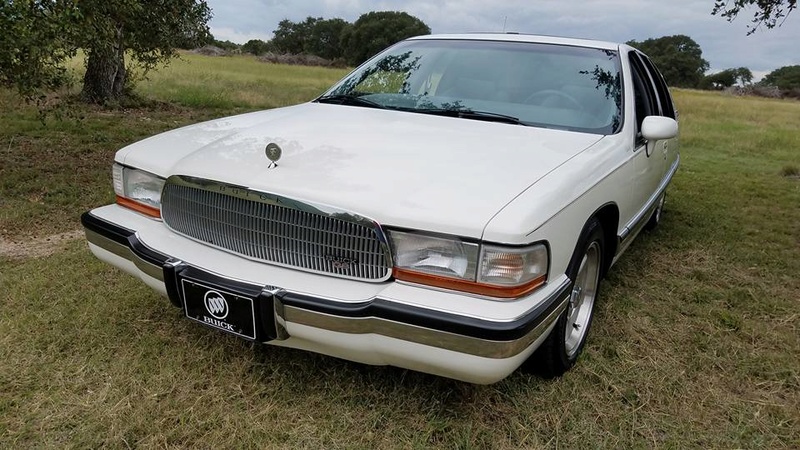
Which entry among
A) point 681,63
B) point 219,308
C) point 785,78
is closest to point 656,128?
point 219,308

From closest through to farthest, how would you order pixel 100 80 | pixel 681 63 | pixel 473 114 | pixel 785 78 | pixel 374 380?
pixel 374 380, pixel 473 114, pixel 100 80, pixel 785 78, pixel 681 63

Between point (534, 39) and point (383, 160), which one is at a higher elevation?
point (534, 39)

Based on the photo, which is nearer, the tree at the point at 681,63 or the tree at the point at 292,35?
the tree at the point at 681,63

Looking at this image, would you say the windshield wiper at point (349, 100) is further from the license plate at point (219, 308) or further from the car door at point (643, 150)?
the license plate at point (219, 308)

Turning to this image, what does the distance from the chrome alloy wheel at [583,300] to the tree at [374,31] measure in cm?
6517

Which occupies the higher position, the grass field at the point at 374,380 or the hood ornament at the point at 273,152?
the hood ornament at the point at 273,152

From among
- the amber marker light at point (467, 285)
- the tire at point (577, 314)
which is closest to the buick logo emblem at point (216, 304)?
the amber marker light at point (467, 285)

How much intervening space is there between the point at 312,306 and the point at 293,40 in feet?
266

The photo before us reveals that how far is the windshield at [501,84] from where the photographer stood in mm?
3020

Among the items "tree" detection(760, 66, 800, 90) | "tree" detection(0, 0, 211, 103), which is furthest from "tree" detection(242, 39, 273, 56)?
"tree" detection(0, 0, 211, 103)

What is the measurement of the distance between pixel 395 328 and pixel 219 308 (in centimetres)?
71

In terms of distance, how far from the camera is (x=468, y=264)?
191 cm

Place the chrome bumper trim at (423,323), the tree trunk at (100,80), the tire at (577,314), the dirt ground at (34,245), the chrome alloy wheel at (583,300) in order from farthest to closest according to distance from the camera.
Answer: the tree trunk at (100,80), the dirt ground at (34,245), the chrome alloy wheel at (583,300), the tire at (577,314), the chrome bumper trim at (423,323)

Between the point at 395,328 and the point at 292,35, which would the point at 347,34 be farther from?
the point at 395,328
